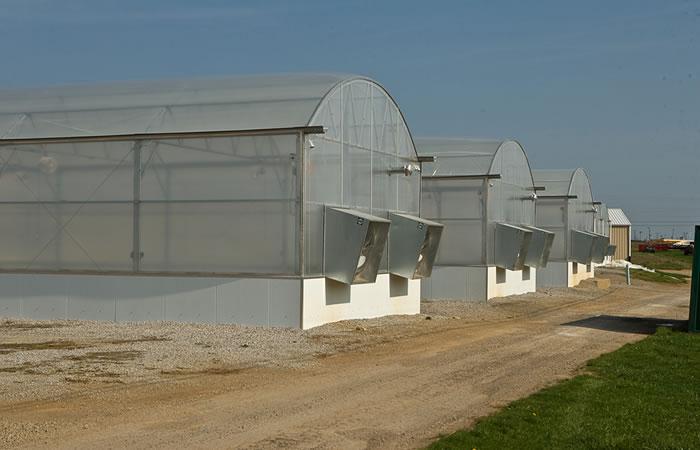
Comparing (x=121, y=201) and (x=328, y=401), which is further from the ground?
(x=121, y=201)

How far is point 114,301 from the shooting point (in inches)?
1002

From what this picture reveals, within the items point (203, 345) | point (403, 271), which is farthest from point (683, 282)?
point (203, 345)

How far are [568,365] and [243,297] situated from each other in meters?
8.37

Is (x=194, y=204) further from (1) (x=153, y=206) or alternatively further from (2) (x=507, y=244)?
(2) (x=507, y=244)

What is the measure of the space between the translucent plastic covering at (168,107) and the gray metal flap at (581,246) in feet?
94.5

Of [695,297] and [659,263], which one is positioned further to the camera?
[659,263]

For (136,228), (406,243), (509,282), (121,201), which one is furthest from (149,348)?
(509,282)

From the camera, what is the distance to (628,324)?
30.3m

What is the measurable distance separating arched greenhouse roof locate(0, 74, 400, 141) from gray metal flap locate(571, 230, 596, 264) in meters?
27.1

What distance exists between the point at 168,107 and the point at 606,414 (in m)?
16.2

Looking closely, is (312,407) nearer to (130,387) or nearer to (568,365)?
(130,387)

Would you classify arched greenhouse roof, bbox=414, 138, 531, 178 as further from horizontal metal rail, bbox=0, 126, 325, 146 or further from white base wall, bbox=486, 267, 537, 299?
horizontal metal rail, bbox=0, 126, 325, 146

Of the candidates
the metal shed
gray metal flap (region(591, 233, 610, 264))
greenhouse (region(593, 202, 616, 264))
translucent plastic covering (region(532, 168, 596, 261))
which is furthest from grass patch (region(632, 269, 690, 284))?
the metal shed

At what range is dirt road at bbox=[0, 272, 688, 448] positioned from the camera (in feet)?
37.3
